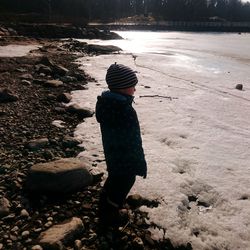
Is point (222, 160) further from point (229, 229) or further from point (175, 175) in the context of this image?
point (229, 229)

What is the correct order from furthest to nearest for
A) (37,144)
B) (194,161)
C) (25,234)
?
1. (37,144)
2. (194,161)
3. (25,234)

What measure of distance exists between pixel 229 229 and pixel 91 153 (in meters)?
2.24

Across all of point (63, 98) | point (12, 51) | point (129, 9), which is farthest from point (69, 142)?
point (129, 9)

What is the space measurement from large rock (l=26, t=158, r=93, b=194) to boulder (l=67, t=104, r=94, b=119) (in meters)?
2.83

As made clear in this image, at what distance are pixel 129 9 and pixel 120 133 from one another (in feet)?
374

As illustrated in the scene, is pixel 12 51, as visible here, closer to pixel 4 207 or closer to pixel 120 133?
pixel 4 207

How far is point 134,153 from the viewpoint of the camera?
3.16m

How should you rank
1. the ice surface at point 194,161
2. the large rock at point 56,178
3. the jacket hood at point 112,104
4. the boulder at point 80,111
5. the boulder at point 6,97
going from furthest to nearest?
1. the boulder at point 6,97
2. the boulder at point 80,111
3. the large rock at point 56,178
4. the ice surface at point 194,161
5. the jacket hood at point 112,104

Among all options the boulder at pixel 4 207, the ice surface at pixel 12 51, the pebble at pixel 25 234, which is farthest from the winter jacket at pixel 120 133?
the ice surface at pixel 12 51

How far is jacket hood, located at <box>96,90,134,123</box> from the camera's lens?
3.04 metres

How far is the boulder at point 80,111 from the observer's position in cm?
663

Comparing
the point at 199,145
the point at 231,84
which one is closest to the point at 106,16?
the point at 231,84

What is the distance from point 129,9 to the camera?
111 metres

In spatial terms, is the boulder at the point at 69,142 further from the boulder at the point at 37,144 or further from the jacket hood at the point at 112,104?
the jacket hood at the point at 112,104
